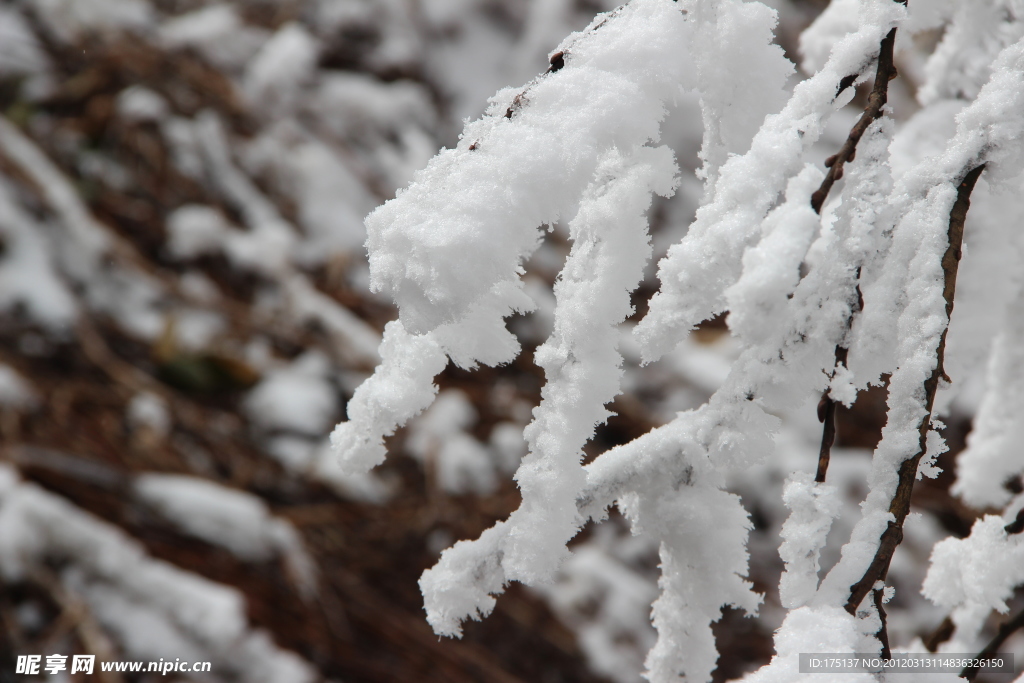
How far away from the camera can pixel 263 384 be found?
7.07 feet

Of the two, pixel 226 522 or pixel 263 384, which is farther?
pixel 263 384

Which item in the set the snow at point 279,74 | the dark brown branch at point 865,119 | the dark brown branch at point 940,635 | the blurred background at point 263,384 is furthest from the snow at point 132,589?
the snow at point 279,74

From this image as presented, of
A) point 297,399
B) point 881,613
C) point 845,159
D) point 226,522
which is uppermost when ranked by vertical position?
point 297,399

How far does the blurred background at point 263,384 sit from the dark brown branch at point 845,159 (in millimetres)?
679

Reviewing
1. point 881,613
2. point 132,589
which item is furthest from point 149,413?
point 881,613

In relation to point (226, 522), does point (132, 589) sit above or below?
below

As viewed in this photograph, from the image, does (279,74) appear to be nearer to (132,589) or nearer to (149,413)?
(149,413)

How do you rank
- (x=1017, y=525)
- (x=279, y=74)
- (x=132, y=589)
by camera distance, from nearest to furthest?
(x=1017, y=525) → (x=132, y=589) → (x=279, y=74)

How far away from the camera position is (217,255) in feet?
8.23

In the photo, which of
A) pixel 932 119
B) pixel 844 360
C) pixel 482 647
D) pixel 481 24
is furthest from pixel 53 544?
pixel 481 24

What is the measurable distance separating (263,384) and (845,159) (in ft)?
6.43

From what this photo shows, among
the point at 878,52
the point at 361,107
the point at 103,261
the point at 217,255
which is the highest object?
the point at 361,107

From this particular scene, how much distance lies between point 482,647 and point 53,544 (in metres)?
0.90

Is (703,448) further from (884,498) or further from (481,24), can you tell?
(481,24)
